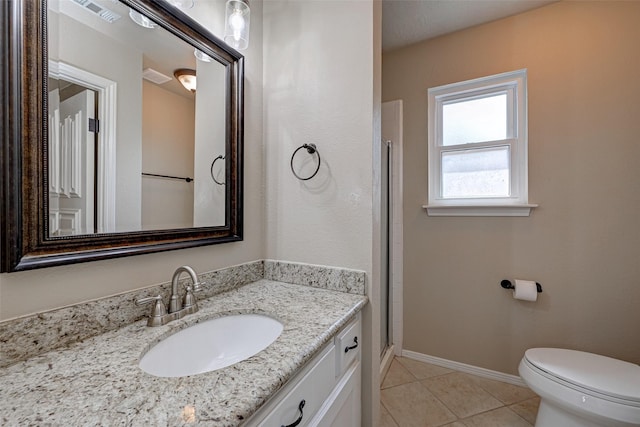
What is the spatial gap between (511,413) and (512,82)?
82.0 inches

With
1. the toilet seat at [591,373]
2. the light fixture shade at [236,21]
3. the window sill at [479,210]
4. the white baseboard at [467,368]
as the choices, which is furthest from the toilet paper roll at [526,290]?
the light fixture shade at [236,21]

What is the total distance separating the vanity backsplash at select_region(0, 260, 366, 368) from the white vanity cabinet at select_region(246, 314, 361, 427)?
224 mm

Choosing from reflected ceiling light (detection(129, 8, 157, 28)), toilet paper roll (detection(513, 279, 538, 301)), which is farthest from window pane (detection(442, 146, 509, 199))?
reflected ceiling light (detection(129, 8, 157, 28))

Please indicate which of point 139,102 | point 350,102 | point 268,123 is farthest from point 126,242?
point 350,102

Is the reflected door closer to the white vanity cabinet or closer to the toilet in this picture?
the white vanity cabinet

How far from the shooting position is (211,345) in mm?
874

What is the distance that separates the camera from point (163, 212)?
98 centimetres

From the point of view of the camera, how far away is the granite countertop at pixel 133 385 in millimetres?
455

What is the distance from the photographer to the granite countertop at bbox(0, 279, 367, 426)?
0.46 metres

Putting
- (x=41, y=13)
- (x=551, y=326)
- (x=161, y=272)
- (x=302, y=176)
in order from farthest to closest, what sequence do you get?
(x=551, y=326) < (x=302, y=176) < (x=161, y=272) < (x=41, y=13)

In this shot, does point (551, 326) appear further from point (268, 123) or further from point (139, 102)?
point (139, 102)

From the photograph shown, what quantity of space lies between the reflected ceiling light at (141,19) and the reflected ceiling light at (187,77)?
0.15 metres

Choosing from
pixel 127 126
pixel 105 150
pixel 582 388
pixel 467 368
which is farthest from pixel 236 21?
pixel 467 368

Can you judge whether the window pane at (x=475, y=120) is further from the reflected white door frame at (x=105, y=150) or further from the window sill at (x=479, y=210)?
the reflected white door frame at (x=105, y=150)
